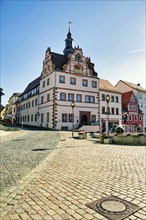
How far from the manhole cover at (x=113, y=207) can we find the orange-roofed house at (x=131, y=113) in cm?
4419

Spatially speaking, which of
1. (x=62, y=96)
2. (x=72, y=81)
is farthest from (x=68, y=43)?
(x=62, y=96)

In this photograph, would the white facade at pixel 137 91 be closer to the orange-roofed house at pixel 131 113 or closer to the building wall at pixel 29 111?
the orange-roofed house at pixel 131 113

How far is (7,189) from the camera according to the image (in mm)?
4586

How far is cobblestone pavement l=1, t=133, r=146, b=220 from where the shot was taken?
11.1 feet

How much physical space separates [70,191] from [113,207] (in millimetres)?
1209

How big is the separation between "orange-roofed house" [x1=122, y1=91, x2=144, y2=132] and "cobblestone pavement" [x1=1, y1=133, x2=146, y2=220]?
4200 centimetres

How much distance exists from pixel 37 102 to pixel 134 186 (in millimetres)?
38975

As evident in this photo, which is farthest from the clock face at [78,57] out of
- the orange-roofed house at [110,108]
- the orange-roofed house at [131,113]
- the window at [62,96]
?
the orange-roofed house at [131,113]

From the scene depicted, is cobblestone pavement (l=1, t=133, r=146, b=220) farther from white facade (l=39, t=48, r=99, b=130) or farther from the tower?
the tower

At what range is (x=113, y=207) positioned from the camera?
11.9 ft

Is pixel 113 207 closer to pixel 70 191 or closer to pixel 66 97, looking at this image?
pixel 70 191

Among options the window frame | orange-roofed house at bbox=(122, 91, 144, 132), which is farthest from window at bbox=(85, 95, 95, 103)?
orange-roofed house at bbox=(122, 91, 144, 132)

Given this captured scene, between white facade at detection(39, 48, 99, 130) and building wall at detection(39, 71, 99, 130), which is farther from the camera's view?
white facade at detection(39, 48, 99, 130)

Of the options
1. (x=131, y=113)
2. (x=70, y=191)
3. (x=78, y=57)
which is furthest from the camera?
(x=131, y=113)
